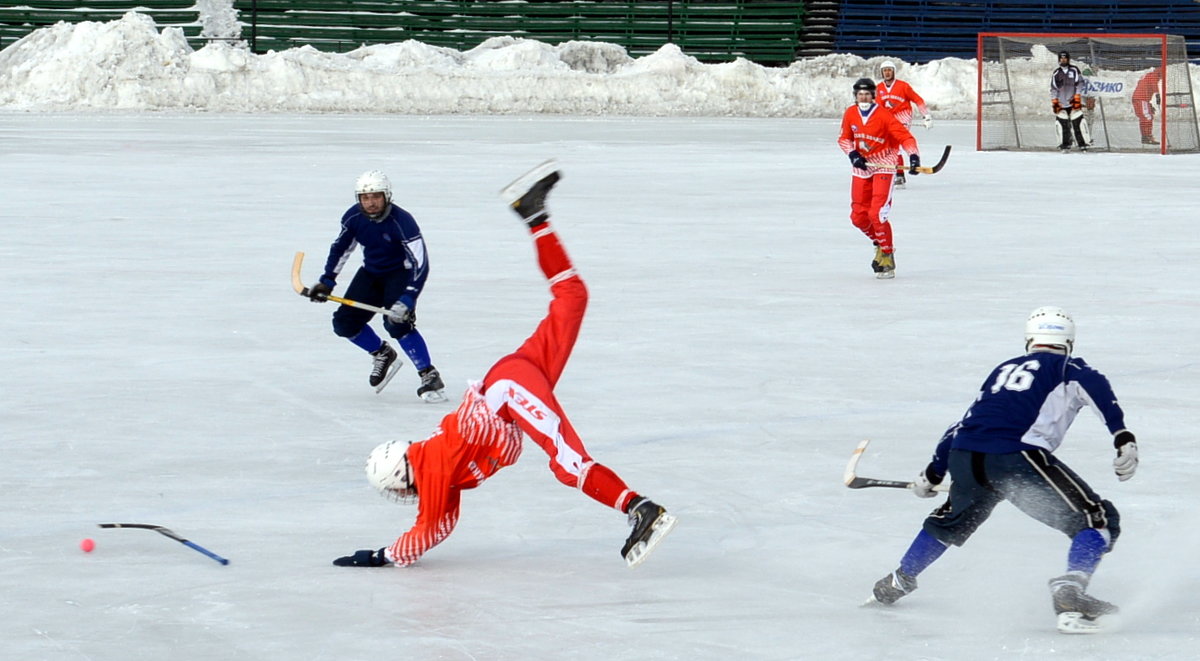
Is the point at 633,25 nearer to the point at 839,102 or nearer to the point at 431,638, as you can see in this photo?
the point at 839,102

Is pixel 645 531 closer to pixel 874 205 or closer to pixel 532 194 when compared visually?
pixel 532 194

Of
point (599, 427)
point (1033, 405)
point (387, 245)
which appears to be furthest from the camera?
point (387, 245)

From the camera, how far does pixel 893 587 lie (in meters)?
→ 4.85

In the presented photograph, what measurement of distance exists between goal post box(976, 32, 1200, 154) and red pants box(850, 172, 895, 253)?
1281 centimetres

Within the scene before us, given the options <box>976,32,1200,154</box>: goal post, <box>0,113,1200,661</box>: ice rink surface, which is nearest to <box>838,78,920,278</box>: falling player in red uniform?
<box>0,113,1200,661</box>: ice rink surface

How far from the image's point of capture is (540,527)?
5.76 metres

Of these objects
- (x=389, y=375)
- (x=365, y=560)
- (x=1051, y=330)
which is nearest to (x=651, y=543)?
(x=365, y=560)

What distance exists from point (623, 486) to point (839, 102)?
3184 cm

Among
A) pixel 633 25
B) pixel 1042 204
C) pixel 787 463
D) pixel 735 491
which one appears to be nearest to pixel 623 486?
pixel 735 491

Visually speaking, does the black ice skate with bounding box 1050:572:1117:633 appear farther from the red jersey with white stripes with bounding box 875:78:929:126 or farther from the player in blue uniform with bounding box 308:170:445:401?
the red jersey with white stripes with bounding box 875:78:929:126

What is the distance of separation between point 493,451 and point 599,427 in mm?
2086

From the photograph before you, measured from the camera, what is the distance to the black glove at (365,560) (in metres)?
5.29

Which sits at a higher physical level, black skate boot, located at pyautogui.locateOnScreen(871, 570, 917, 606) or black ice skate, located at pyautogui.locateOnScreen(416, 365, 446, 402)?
black skate boot, located at pyautogui.locateOnScreen(871, 570, 917, 606)

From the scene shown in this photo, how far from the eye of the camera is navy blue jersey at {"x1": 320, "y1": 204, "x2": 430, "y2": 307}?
796 centimetres
